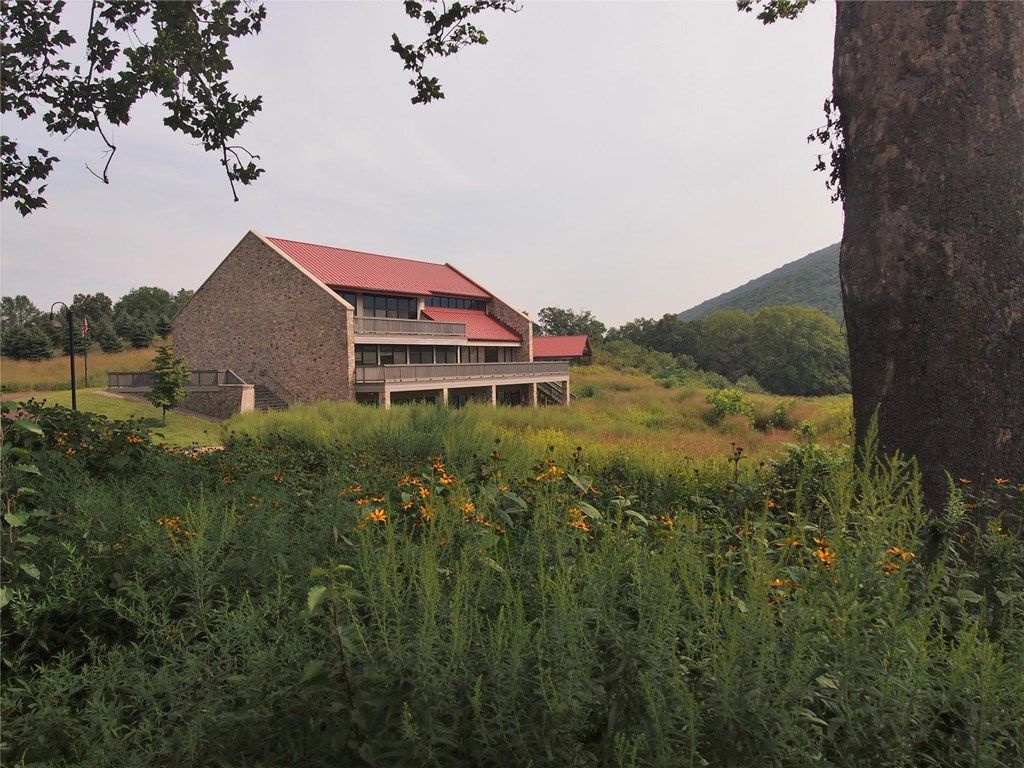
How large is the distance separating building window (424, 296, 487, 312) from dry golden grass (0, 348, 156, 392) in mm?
16114

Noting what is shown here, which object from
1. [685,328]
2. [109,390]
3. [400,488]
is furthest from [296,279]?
[685,328]

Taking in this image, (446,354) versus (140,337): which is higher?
(140,337)

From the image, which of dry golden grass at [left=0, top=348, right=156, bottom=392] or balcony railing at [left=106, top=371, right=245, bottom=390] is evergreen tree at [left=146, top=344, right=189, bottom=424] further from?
dry golden grass at [left=0, top=348, right=156, bottom=392]

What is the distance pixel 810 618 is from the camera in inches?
71.0

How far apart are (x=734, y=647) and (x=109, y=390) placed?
121 ft

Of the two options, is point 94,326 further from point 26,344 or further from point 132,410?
point 132,410

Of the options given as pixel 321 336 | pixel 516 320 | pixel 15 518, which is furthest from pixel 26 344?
pixel 15 518

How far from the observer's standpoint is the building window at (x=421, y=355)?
1296 inches

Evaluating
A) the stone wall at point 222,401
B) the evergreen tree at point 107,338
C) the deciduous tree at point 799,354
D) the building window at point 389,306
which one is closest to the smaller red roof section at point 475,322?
the building window at point 389,306

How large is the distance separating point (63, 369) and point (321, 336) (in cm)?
2420

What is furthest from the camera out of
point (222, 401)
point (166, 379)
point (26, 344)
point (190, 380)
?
point (26, 344)

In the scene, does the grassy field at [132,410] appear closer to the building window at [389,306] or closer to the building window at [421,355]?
the building window at [389,306]

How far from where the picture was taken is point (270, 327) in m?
30.2

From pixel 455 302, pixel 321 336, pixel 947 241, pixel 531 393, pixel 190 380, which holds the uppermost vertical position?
pixel 455 302
